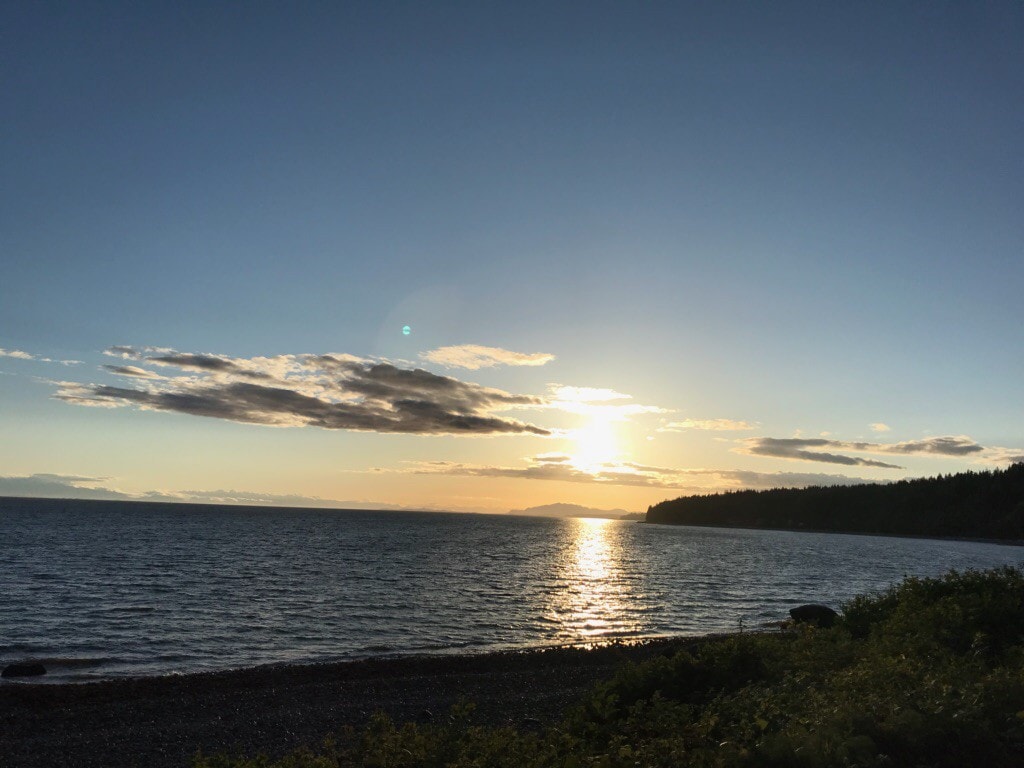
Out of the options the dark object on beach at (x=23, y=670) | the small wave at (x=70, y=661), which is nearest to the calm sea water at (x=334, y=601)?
the small wave at (x=70, y=661)

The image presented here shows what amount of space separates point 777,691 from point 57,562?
7377 cm

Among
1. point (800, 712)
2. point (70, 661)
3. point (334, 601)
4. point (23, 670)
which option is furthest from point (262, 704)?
point (334, 601)

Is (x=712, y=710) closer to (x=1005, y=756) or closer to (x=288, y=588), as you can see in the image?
(x=1005, y=756)

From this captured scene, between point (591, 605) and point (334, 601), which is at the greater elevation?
point (334, 601)

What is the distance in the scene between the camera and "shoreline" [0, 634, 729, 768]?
18.0m

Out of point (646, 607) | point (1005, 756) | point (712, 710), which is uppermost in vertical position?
point (1005, 756)

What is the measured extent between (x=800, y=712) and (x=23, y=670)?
91.9 feet

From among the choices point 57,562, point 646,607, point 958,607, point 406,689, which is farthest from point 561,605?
point 57,562

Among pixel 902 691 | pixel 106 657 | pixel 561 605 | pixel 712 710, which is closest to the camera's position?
pixel 902 691

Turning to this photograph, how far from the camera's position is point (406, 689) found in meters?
24.7

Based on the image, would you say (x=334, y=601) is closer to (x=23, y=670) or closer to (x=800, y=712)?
(x=23, y=670)

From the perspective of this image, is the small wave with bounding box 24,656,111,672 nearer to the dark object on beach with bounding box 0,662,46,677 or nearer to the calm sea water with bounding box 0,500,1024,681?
the calm sea water with bounding box 0,500,1024,681

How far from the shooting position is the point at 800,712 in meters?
11.6

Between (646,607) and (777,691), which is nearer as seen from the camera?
(777,691)
